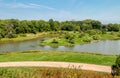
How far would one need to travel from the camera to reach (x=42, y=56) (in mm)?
26031

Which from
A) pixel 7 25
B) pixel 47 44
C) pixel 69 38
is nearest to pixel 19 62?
pixel 47 44

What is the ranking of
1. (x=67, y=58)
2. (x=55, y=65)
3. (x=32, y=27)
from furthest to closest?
(x=32, y=27)
(x=67, y=58)
(x=55, y=65)

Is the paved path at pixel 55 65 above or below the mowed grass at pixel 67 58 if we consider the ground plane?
below

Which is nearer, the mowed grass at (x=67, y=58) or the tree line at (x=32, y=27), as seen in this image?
the mowed grass at (x=67, y=58)

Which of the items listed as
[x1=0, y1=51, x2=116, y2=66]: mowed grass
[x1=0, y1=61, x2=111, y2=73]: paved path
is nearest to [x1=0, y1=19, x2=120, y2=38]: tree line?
A: [x1=0, y1=51, x2=116, y2=66]: mowed grass

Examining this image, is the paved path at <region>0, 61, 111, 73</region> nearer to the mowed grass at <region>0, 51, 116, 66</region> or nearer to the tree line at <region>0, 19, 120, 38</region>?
the mowed grass at <region>0, 51, 116, 66</region>

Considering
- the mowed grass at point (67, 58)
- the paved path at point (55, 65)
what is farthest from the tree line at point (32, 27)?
the paved path at point (55, 65)

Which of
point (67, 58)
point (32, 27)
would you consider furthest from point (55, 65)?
point (32, 27)

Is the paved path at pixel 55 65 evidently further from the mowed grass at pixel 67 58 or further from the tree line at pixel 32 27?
Answer: the tree line at pixel 32 27

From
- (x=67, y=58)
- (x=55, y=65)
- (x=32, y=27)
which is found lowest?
(x=32, y=27)

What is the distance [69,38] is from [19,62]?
52.0m

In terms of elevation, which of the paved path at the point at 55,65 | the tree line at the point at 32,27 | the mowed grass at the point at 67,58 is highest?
the mowed grass at the point at 67,58

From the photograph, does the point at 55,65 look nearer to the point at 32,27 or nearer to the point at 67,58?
the point at 67,58

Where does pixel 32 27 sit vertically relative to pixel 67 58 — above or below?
below
